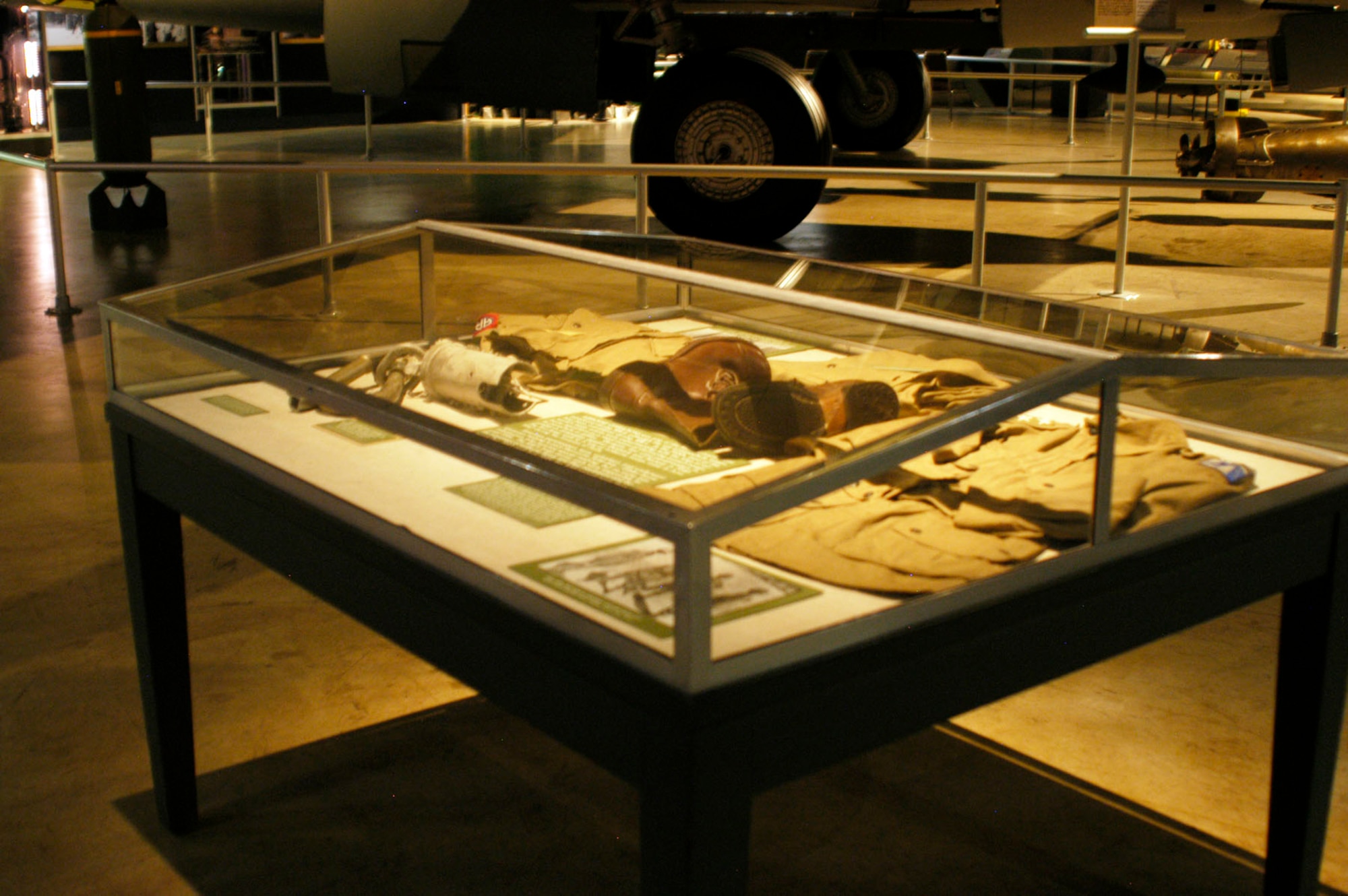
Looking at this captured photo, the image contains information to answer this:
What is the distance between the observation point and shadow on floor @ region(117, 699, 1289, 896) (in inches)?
79.9

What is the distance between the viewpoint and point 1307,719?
179 cm

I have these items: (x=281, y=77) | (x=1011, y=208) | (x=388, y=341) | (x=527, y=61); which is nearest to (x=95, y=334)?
(x=527, y=61)

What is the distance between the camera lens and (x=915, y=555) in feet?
4.55

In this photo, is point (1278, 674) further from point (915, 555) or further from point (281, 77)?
point (281, 77)

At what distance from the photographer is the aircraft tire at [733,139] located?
7.60 m

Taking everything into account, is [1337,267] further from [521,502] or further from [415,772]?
[521,502]

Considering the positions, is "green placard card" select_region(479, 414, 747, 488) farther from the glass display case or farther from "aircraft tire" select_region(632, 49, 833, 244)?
"aircraft tire" select_region(632, 49, 833, 244)

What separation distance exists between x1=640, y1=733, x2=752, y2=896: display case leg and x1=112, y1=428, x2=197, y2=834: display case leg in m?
1.23

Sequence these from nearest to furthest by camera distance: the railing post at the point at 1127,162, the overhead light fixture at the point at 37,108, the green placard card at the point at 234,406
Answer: the green placard card at the point at 234,406 < the railing post at the point at 1127,162 < the overhead light fixture at the point at 37,108

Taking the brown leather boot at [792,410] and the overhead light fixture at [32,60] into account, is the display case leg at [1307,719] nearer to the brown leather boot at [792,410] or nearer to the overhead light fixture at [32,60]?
the brown leather boot at [792,410]

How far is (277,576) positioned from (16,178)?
36.7 feet

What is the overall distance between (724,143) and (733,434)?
6.46 meters

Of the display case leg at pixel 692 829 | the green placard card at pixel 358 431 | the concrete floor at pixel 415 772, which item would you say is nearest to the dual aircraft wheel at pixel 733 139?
the concrete floor at pixel 415 772

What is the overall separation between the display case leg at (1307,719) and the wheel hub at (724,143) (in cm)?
607
